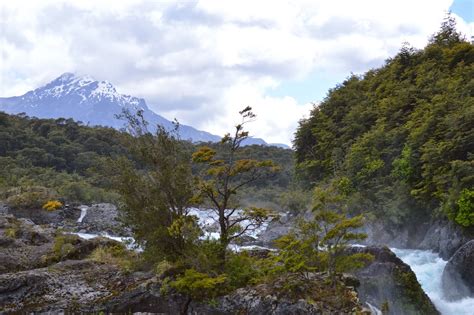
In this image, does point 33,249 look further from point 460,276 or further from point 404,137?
point 404,137

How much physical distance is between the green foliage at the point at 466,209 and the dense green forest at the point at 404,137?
32 millimetres

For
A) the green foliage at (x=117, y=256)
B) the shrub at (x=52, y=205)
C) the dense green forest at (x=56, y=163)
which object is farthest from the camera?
the dense green forest at (x=56, y=163)

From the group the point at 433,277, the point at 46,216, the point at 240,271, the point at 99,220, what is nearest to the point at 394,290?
the point at 433,277

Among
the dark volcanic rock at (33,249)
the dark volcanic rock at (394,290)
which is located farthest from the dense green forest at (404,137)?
the dark volcanic rock at (33,249)

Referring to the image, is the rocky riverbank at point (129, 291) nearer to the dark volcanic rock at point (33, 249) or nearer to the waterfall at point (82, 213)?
the dark volcanic rock at point (33, 249)

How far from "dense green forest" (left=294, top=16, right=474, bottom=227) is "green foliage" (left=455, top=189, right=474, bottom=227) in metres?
0.03

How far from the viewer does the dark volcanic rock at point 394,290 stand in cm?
1235

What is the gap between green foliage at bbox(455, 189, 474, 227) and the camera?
54.0ft

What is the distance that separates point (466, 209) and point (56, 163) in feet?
150

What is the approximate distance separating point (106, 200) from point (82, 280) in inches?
1169

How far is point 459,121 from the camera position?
1917 centimetres

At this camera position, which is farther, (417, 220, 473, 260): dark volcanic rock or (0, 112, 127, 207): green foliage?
(0, 112, 127, 207): green foliage

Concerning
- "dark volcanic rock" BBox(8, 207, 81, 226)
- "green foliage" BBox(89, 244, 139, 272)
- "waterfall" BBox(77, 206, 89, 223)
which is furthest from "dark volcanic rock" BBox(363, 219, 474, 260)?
"dark volcanic rock" BBox(8, 207, 81, 226)

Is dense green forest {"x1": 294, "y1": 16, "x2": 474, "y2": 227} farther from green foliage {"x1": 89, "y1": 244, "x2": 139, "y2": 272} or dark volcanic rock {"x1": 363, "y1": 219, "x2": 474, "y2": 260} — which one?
green foliage {"x1": 89, "y1": 244, "x2": 139, "y2": 272}
